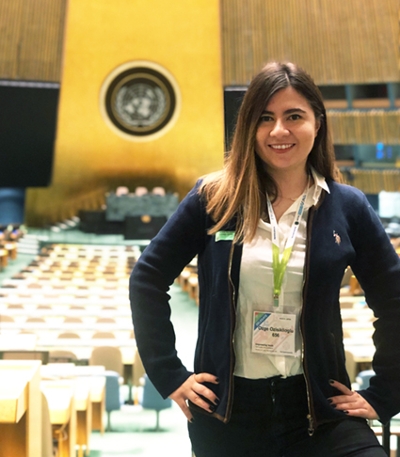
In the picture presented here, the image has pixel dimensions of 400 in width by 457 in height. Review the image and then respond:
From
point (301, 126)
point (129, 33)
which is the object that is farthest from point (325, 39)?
point (301, 126)

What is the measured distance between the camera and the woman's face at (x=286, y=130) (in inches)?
68.4

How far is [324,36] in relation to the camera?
18.0 metres

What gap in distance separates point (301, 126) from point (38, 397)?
3.50 feet

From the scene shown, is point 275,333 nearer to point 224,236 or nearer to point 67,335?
point 224,236

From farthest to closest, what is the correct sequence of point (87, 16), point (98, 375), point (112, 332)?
point (87, 16) → point (112, 332) → point (98, 375)

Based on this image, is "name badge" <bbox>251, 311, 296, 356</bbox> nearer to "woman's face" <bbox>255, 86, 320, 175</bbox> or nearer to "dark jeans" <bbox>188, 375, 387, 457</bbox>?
"dark jeans" <bbox>188, 375, 387, 457</bbox>

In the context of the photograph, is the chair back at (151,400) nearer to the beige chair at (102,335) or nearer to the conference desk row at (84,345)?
the conference desk row at (84,345)

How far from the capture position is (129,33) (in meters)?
22.7

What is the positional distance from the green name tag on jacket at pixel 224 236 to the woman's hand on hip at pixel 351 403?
42 cm

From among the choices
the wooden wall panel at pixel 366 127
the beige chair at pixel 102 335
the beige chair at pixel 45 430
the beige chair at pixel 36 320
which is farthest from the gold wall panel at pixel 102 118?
the beige chair at pixel 45 430

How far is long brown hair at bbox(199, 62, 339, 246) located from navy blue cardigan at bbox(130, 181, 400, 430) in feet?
0.12

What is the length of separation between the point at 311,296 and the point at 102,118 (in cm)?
2213

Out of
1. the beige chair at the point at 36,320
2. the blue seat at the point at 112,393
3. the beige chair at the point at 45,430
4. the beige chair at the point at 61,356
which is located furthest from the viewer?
the beige chair at the point at 36,320

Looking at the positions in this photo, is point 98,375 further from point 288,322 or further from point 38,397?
point 288,322
